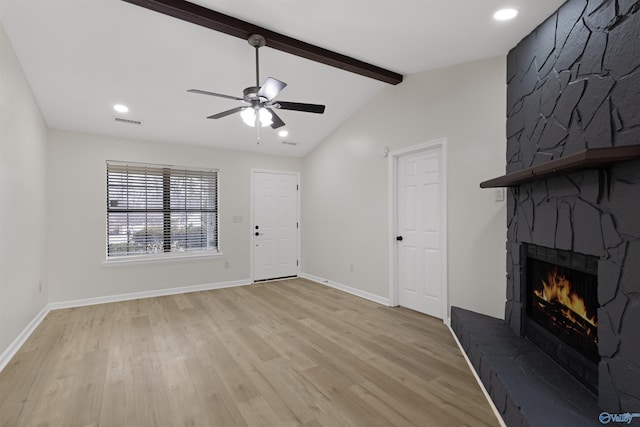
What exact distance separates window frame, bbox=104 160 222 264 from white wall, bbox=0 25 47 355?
86cm

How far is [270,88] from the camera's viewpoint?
2.53 m

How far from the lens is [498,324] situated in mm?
2801

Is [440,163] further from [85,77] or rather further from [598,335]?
[85,77]

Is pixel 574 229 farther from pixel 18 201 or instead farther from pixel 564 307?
pixel 18 201

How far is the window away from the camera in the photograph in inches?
193

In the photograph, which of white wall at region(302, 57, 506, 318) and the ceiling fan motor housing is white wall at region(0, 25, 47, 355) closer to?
the ceiling fan motor housing

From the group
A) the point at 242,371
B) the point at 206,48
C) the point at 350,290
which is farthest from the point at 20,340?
the point at 350,290

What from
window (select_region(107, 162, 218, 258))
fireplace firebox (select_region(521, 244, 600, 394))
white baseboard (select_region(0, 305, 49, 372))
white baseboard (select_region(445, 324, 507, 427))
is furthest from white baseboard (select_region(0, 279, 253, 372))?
fireplace firebox (select_region(521, 244, 600, 394))

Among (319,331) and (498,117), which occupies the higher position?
(498,117)

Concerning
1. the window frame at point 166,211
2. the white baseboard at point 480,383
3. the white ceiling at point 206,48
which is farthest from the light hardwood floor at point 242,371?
the white ceiling at point 206,48

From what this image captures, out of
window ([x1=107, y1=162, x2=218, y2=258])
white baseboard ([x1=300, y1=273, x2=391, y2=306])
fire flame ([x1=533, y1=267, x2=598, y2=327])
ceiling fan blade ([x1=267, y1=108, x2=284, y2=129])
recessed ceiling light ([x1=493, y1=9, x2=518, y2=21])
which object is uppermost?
recessed ceiling light ([x1=493, y1=9, x2=518, y2=21])

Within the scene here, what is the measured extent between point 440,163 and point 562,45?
5.71ft

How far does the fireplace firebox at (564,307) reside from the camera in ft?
5.99

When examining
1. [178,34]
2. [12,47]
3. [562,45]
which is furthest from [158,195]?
[562,45]
